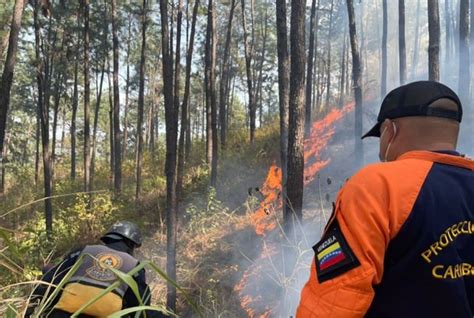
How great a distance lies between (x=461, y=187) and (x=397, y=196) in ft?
0.85

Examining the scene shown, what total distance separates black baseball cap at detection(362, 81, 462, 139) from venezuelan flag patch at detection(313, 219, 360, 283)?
0.42 meters

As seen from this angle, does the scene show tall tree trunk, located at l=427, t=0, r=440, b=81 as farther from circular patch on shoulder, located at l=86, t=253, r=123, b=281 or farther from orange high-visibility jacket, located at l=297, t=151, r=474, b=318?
orange high-visibility jacket, located at l=297, t=151, r=474, b=318

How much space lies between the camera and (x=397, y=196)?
1.11 metres

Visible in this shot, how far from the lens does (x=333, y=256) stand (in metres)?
1.11

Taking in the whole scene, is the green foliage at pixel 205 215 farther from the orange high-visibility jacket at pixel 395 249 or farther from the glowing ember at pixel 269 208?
the orange high-visibility jacket at pixel 395 249

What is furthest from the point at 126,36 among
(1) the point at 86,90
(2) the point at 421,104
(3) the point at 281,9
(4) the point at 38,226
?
(2) the point at 421,104

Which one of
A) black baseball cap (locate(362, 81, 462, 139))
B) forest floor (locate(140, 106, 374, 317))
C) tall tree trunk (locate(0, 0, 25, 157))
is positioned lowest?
forest floor (locate(140, 106, 374, 317))

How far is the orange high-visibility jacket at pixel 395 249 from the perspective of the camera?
1078 mm

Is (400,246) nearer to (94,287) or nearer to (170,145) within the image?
→ (94,287)

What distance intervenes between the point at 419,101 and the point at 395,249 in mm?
459

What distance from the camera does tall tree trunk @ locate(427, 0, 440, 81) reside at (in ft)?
32.3

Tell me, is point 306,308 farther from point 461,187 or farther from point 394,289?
point 461,187

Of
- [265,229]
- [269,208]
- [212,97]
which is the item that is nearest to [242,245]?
[265,229]

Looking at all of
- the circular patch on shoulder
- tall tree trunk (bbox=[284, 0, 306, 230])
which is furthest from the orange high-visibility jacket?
tall tree trunk (bbox=[284, 0, 306, 230])
